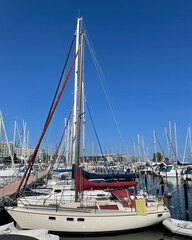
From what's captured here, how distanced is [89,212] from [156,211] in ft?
15.2

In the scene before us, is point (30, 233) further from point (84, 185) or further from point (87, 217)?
point (84, 185)

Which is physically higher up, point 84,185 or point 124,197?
point 84,185

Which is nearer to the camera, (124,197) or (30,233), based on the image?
(30,233)

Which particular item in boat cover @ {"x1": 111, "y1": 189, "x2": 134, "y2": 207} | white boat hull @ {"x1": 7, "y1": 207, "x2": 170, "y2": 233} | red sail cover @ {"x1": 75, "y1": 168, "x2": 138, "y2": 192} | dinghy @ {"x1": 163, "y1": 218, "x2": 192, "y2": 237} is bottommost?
dinghy @ {"x1": 163, "y1": 218, "x2": 192, "y2": 237}

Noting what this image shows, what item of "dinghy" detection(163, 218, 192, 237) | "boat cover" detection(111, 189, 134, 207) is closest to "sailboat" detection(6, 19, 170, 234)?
"boat cover" detection(111, 189, 134, 207)

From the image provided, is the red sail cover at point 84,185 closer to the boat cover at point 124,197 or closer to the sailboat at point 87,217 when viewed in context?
the boat cover at point 124,197

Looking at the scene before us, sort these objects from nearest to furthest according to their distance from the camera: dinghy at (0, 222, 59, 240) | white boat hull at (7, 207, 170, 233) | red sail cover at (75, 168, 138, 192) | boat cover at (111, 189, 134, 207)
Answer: dinghy at (0, 222, 59, 240) → white boat hull at (7, 207, 170, 233) → boat cover at (111, 189, 134, 207) → red sail cover at (75, 168, 138, 192)

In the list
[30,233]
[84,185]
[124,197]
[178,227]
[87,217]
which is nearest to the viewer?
[30,233]

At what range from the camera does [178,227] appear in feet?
44.1

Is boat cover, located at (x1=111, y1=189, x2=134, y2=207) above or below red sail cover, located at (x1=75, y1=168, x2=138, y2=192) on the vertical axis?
below

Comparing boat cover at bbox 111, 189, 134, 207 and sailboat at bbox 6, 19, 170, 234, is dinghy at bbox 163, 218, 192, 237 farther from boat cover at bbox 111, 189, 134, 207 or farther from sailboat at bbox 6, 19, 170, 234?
boat cover at bbox 111, 189, 134, 207

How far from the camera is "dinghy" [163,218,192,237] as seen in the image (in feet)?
42.7

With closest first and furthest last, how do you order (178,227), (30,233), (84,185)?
(30,233) < (178,227) < (84,185)

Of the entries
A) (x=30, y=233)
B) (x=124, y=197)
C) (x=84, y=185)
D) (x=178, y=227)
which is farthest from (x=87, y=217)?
(x=178, y=227)
